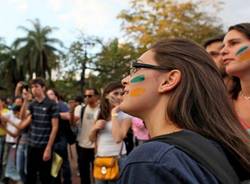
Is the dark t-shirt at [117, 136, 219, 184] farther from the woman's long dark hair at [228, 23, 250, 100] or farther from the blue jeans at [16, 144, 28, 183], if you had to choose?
the blue jeans at [16, 144, 28, 183]

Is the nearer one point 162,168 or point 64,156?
point 162,168

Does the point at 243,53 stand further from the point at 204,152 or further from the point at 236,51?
the point at 204,152

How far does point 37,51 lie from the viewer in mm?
54062

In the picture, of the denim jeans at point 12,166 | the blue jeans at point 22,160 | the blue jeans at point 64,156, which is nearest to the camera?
the blue jeans at point 64,156

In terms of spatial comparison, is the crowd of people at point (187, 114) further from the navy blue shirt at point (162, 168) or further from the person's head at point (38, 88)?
the person's head at point (38, 88)

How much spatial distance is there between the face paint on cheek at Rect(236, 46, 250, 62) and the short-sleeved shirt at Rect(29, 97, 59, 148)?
4.22m

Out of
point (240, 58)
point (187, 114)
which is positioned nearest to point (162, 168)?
point (187, 114)

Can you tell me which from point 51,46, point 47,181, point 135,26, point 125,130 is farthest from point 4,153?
point 51,46

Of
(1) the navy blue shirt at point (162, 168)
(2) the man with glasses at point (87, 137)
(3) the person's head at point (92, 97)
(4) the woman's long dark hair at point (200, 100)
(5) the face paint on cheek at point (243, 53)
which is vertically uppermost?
(5) the face paint on cheek at point (243, 53)

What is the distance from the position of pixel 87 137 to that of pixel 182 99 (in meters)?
5.61

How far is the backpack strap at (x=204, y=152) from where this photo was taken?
4.30 feet

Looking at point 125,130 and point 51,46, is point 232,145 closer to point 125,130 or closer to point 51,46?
point 125,130

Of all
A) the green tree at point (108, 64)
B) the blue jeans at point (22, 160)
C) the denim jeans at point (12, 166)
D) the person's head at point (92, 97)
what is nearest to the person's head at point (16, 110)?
the denim jeans at point (12, 166)

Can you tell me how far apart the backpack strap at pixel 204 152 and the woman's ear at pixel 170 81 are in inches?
8.5
